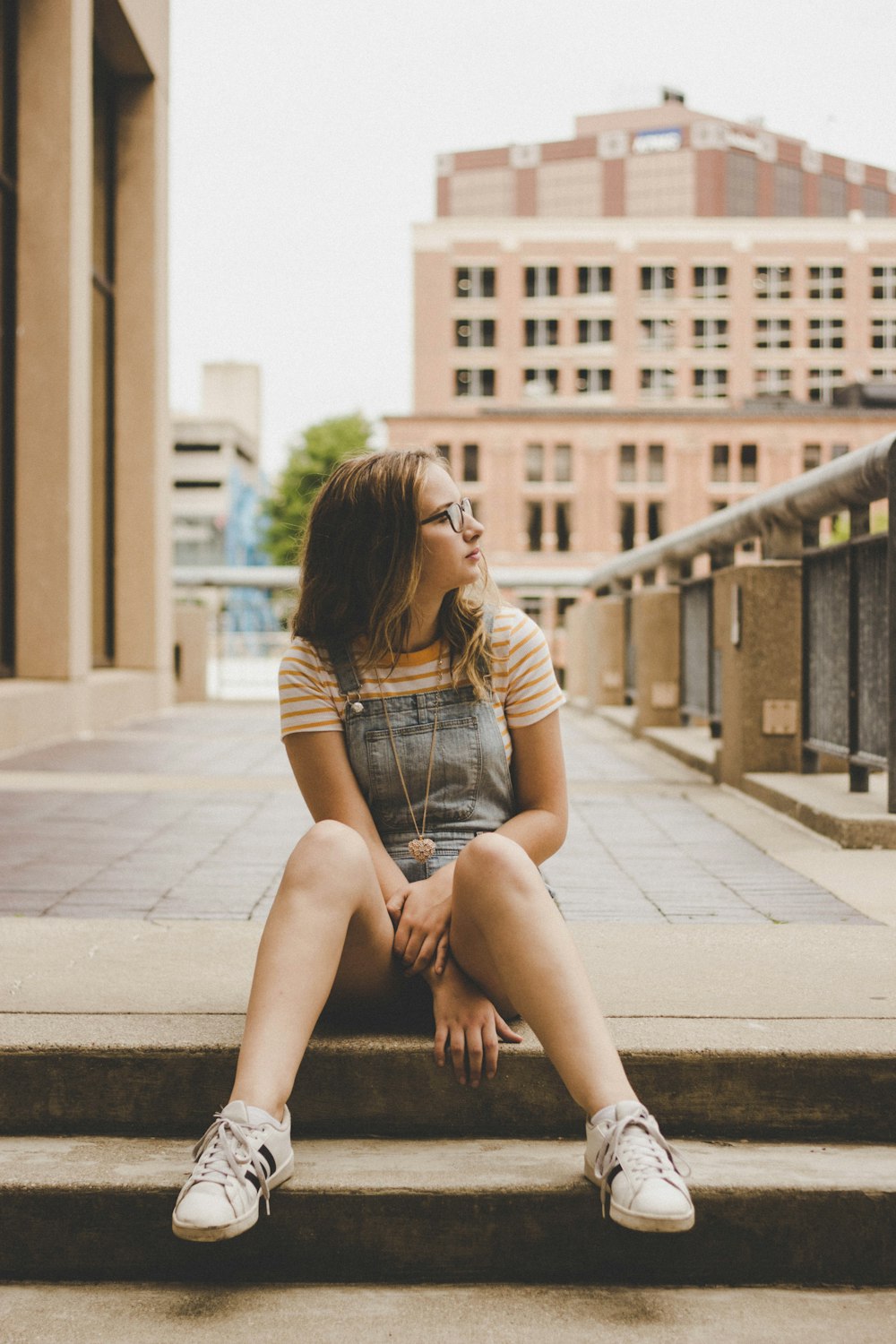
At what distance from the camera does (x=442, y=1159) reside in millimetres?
2680

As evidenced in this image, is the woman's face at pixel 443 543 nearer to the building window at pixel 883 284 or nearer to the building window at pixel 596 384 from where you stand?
the building window at pixel 596 384

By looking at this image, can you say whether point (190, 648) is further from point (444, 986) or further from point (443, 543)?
point (444, 986)

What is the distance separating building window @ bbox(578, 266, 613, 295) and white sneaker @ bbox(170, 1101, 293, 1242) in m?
71.8

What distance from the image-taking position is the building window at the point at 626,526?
65312 millimetres

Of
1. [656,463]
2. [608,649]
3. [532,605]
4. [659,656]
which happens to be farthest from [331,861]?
[656,463]

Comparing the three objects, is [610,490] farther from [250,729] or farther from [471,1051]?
[471,1051]

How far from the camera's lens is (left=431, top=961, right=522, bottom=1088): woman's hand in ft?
8.87

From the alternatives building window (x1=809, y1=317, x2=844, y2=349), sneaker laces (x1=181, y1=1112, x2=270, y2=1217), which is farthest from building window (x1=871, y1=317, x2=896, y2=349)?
sneaker laces (x1=181, y1=1112, x2=270, y2=1217)

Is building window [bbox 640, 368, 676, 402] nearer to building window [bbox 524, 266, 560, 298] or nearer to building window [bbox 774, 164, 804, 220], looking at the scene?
building window [bbox 524, 266, 560, 298]

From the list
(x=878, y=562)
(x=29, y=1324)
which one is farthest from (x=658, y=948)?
(x=878, y=562)

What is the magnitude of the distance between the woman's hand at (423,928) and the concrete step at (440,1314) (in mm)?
615

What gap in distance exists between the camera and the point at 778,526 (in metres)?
7.18

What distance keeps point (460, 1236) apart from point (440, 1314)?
6.4 inches

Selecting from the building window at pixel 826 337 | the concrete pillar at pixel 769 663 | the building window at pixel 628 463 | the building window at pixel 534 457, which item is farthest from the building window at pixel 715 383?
the concrete pillar at pixel 769 663
